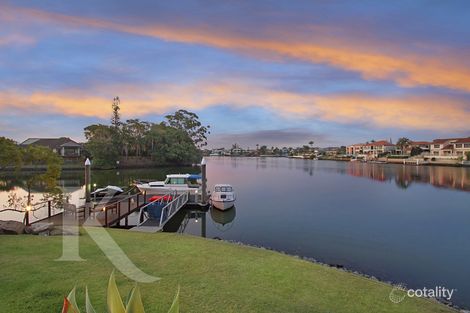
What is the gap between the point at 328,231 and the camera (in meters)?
18.0

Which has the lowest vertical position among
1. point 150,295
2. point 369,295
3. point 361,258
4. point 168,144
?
point 361,258

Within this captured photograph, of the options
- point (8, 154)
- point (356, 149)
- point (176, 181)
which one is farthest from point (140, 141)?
point (356, 149)

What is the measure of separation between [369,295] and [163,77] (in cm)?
2492

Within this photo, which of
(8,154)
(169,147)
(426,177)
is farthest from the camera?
(169,147)

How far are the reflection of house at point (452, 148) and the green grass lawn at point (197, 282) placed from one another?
106m

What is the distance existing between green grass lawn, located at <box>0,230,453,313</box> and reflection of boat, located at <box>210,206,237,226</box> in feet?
35.7

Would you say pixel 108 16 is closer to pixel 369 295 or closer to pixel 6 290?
pixel 6 290

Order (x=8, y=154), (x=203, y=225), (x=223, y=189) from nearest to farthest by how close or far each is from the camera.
Answer: (x=8, y=154), (x=203, y=225), (x=223, y=189)

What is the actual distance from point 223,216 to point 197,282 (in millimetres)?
14812

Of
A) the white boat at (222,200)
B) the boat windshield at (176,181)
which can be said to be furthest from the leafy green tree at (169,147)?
the white boat at (222,200)

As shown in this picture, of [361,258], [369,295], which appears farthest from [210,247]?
[361,258]

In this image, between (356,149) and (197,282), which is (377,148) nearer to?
(356,149)

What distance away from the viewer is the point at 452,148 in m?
102

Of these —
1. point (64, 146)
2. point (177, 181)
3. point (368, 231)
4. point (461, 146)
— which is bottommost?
point (368, 231)
